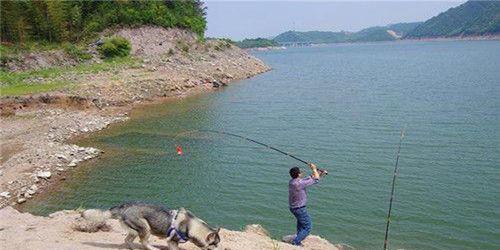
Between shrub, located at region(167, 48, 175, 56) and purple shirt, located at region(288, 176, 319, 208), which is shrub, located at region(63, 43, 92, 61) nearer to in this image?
shrub, located at region(167, 48, 175, 56)

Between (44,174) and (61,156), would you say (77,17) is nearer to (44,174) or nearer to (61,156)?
(61,156)

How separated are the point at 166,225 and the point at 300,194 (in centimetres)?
370

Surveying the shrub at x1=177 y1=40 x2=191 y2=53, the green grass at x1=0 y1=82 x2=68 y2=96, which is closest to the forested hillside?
the shrub at x1=177 y1=40 x2=191 y2=53

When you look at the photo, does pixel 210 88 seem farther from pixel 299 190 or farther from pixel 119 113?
pixel 299 190

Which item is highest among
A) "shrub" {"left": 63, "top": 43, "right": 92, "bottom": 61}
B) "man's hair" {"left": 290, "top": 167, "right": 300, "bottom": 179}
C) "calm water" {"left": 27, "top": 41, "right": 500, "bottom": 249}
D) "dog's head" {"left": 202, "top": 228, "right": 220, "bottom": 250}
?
"shrub" {"left": 63, "top": 43, "right": 92, "bottom": 61}

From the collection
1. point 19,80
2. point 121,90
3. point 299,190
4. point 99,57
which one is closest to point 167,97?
point 121,90

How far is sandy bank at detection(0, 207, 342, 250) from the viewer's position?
33.4 ft

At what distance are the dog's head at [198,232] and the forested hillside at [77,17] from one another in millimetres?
56597

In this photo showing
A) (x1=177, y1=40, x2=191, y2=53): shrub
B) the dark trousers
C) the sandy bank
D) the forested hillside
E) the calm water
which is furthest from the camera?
(x1=177, y1=40, x2=191, y2=53): shrub

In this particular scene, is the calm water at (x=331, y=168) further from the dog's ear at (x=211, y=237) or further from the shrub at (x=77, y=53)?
the shrub at (x=77, y=53)

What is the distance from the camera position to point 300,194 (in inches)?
456

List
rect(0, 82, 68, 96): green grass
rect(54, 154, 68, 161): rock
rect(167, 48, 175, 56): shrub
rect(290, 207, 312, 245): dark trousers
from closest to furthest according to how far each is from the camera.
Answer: rect(290, 207, 312, 245): dark trousers → rect(54, 154, 68, 161): rock → rect(0, 82, 68, 96): green grass → rect(167, 48, 175, 56): shrub

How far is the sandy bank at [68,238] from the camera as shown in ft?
33.4

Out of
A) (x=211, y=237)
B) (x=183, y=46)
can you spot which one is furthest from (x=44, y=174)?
(x=183, y=46)
